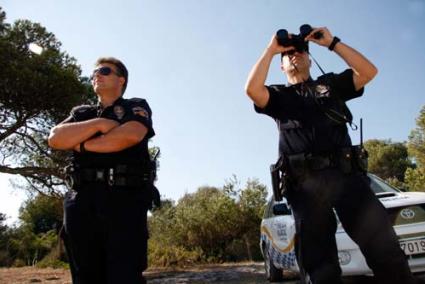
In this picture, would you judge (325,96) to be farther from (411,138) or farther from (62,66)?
(411,138)

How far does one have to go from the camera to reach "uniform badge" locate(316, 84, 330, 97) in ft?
9.93

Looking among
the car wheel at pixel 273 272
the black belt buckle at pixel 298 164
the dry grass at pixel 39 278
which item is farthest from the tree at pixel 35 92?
the black belt buckle at pixel 298 164

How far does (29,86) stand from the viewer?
12555 mm

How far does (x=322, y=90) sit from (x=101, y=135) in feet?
5.27

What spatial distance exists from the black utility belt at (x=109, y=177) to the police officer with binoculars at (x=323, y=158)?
0.98 metres

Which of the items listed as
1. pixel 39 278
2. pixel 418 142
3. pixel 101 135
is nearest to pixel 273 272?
pixel 101 135

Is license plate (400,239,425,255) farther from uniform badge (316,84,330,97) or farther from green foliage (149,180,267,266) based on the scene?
green foliage (149,180,267,266)

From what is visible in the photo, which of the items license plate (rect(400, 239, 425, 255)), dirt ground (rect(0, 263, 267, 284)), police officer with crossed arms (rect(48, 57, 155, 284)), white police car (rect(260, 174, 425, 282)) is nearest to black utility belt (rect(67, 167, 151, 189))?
police officer with crossed arms (rect(48, 57, 155, 284))

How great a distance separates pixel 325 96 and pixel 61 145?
188 cm

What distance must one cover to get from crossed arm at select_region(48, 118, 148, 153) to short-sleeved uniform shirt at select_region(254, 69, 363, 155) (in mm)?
920

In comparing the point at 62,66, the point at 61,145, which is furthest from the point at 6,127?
the point at 61,145

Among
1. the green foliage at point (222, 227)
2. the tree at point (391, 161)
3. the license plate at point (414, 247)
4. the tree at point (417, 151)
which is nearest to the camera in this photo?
the license plate at point (414, 247)

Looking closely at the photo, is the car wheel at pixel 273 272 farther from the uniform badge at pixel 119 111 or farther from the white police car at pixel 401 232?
the uniform badge at pixel 119 111

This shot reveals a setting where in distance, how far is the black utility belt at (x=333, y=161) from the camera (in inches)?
109
